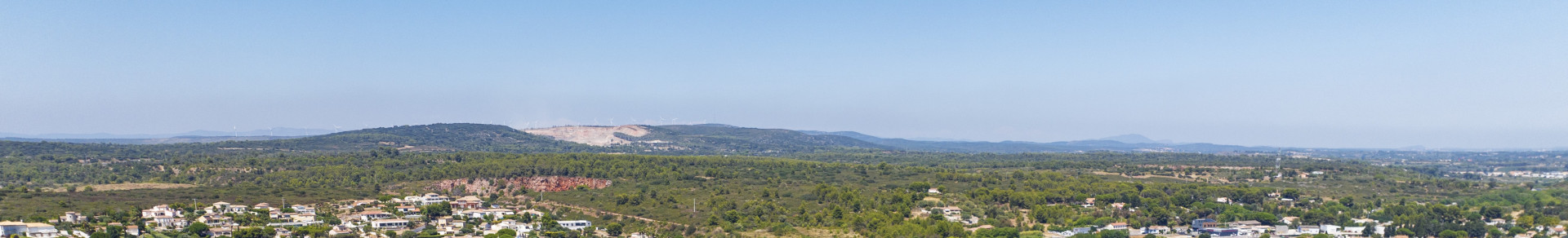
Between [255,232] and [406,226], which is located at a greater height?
[255,232]

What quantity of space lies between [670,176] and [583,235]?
99.6ft

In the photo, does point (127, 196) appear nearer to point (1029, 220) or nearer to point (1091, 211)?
point (1029, 220)

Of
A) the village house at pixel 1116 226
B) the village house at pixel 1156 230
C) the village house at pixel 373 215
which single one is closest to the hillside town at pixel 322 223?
the village house at pixel 373 215

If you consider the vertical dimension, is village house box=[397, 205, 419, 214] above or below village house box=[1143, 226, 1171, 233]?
below

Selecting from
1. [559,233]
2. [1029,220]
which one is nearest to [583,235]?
[559,233]

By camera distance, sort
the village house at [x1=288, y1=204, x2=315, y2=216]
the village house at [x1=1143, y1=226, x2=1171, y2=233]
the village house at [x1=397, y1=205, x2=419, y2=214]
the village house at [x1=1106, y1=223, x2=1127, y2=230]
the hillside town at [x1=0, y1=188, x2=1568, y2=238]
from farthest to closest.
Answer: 1. the village house at [x1=397, y1=205, x2=419, y2=214]
2. the village house at [x1=288, y1=204, x2=315, y2=216]
3. the village house at [x1=1143, y1=226, x2=1171, y2=233]
4. the village house at [x1=1106, y1=223, x2=1127, y2=230]
5. the hillside town at [x1=0, y1=188, x2=1568, y2=238]

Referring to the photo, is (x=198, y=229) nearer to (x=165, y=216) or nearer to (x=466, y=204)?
(x=165, y=216)

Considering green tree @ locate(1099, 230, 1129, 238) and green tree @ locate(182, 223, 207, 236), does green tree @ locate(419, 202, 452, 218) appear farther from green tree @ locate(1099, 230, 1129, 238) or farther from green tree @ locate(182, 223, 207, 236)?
green tree @ locate(1099, 230, 1129, 238)

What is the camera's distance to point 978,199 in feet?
195

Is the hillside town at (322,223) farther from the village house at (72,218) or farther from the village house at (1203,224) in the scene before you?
the village house at (1203,224)

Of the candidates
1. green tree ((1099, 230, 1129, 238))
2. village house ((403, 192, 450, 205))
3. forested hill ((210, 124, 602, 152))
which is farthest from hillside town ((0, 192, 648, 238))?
forested hill ((210, 124, 602, 152))

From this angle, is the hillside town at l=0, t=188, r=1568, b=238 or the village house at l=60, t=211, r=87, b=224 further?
the village house at l=60, t=211, r=87, b=224

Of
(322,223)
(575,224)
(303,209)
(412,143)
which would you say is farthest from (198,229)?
(412,143)

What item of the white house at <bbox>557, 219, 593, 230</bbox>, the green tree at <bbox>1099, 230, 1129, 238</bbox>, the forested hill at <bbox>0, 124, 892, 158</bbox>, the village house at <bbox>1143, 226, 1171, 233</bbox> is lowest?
the white house at <bbox>557, 219, 593, 230</bbox>
